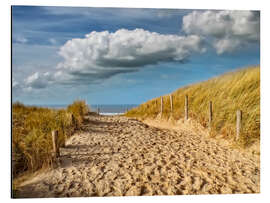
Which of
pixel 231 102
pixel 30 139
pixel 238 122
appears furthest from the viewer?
pixel 231 102

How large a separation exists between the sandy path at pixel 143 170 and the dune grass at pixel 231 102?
48 cm

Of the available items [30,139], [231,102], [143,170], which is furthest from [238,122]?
[30,139]

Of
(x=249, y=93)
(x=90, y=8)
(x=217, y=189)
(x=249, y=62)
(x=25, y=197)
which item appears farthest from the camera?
(x=249, y=93)

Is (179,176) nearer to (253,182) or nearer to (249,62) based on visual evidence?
(253,182)

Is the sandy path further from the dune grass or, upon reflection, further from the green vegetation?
the dune grass

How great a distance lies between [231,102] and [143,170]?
2.99 metres

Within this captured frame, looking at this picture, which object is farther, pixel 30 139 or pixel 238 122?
pixel 238 122

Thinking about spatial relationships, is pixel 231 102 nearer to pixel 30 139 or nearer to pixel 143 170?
pixel 143 170

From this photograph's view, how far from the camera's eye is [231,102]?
544 cm

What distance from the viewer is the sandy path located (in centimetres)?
305

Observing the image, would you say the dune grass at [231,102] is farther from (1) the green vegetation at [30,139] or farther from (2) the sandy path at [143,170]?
(1) the green vegetation at [30,139]
